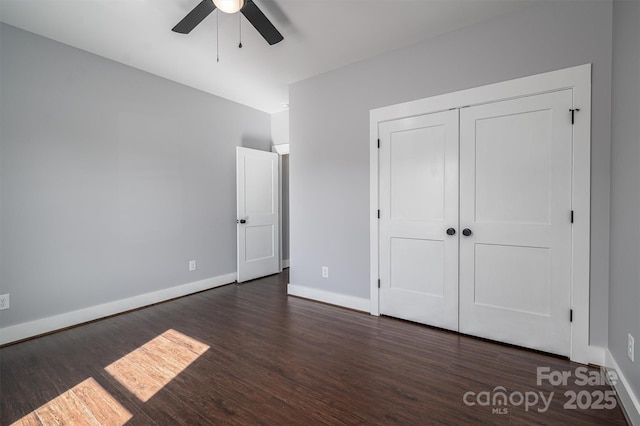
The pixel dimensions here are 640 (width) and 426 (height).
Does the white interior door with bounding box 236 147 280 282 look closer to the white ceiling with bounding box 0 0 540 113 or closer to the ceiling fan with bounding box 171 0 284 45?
the white ceiling with bounding box 0 0 540 113

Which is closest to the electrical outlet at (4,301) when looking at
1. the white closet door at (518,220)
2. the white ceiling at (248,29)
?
the white ceiling at (248,29)

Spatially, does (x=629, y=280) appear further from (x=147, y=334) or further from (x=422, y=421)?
(x=147, y=334)

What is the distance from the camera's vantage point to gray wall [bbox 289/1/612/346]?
211 centimetres

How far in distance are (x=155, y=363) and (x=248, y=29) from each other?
2858mm

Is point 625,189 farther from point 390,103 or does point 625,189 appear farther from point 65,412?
point 65,412

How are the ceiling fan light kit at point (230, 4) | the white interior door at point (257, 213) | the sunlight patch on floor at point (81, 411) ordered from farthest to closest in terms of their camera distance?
the white interior door at point (257, 213), the ceiling fan light kit at point (230, 4), the sunlight patch on floor at point (81, 411)

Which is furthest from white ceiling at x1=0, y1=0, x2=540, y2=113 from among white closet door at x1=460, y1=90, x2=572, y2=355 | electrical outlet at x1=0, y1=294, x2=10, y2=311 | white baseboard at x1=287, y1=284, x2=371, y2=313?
white baseboard at x1=287, y1=284, x2=371, y2=313

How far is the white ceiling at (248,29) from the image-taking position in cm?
235

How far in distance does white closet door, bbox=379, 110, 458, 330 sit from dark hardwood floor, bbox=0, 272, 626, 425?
0.88ft

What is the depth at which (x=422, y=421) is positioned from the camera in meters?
1.62

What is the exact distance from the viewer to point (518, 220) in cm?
243

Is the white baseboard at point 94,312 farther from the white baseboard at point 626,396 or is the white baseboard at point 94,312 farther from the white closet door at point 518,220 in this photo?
the white baseboard at point 626,396

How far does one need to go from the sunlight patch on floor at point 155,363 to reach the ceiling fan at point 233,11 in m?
2.49

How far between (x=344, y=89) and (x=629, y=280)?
2.87 m
